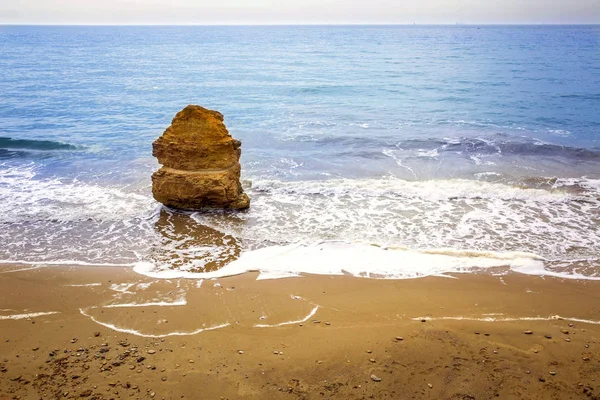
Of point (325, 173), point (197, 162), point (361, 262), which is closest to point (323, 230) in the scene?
point (361, 262)

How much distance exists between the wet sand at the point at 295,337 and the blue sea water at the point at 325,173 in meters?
0.86

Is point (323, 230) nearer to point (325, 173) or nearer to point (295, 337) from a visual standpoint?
point (295, 337)

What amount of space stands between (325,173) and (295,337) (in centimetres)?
841

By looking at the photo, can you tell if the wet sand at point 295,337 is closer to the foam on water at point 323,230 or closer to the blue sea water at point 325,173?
the foam on water at point 323,230

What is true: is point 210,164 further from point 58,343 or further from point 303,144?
point 303,144

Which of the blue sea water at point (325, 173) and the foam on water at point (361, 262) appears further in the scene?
the blue sea water at point (325, 173)

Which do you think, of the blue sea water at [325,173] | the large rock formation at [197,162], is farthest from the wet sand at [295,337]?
the large rock formation at [197,162]

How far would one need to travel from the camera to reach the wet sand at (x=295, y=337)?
462cm

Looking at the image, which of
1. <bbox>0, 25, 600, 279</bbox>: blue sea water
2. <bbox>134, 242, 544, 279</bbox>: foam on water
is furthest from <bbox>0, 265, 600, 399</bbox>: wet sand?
<bbox>0, 25, 600, 279</bbox>: blue sea water

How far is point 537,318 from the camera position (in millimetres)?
5980

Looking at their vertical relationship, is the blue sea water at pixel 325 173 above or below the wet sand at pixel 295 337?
above

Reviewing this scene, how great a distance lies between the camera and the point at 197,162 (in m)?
9.66

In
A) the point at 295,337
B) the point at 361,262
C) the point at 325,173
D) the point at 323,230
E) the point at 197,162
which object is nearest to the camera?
the point at 295,337

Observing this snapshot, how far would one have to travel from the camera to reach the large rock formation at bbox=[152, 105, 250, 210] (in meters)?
9.52
